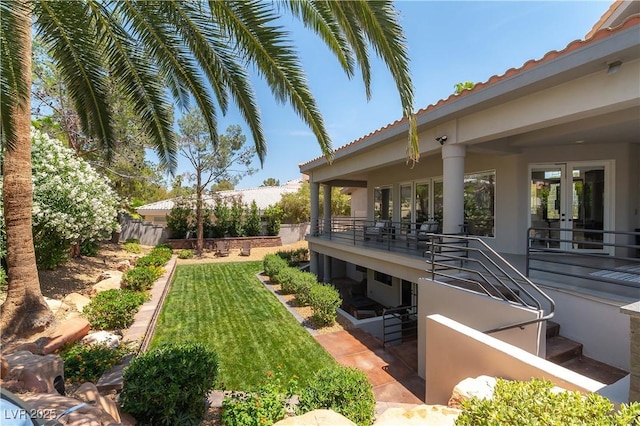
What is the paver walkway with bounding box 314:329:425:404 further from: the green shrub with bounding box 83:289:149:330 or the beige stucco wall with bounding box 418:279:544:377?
the green shrub with bounding box 83:289:149:330

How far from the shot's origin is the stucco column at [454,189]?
729cm

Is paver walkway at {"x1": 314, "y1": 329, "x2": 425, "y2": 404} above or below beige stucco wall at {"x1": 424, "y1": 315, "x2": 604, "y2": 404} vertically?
below

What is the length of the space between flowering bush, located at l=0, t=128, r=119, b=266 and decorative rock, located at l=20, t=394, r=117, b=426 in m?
7.21

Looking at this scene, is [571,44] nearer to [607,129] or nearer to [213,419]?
[607,129]

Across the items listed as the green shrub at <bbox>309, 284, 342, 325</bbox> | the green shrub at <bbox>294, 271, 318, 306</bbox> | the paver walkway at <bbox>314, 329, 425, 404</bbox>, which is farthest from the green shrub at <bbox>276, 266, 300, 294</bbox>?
the paver walkway at <bbox>314, 329, 425, 404</bbox>

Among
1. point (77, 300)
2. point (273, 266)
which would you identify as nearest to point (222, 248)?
point (273, 266)

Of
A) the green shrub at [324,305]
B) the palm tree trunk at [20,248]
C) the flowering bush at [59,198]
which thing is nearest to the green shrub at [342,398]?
the green shrub at [324,305]

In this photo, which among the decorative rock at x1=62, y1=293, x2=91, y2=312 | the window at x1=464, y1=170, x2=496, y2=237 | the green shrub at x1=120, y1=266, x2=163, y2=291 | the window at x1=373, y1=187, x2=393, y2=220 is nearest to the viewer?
the decorative rock at x1=62, y1=293, x2=91, y2=312

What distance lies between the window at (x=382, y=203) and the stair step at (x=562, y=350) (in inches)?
384

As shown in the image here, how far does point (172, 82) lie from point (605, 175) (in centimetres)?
1079

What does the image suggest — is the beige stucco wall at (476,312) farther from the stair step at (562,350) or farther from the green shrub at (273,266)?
the green shrub at (273,266)

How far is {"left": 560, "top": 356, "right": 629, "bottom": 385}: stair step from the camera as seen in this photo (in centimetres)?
429

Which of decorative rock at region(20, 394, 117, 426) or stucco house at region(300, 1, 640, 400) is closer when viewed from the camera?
decorative rock at region(20, 394, 117, 426)

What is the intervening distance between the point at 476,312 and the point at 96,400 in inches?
230
